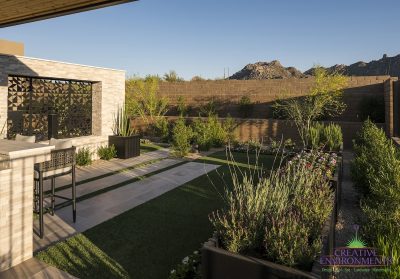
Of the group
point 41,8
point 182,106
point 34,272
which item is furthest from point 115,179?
point 182,106

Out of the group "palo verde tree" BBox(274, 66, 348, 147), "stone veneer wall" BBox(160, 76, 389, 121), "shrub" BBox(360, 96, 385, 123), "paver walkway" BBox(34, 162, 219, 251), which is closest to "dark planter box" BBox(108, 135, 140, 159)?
"paver walkway" BBox(34, 162, 219, 251)

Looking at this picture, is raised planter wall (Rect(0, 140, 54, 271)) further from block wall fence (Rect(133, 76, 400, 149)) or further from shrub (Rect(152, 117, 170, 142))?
block wall fence (Rect(133, 76, 400, 149))

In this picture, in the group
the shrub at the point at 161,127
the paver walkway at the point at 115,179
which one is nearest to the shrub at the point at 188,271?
the paver walkway at the point at 115,179

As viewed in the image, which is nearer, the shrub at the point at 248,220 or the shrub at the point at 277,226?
the shrub at the point at 277,226

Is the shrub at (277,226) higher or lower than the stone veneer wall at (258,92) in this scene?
lower

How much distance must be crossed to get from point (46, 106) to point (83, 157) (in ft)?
6.14

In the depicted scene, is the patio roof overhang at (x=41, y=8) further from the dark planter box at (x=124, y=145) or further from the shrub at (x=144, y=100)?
the shrub at (x=144, y=100)

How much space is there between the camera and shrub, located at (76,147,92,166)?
9273mm

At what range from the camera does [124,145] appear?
10.6 meters

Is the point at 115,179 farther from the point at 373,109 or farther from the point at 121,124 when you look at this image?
the point at 373,109

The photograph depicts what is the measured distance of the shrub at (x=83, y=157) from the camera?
9.27 meters

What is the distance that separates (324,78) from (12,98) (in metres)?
14.5

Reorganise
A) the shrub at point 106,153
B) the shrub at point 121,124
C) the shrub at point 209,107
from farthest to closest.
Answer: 1. the shrub at point 209,107
2. the shrub at point 121,124
3. the shrub at point 106,153

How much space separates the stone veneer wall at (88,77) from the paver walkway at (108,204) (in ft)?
11.4
